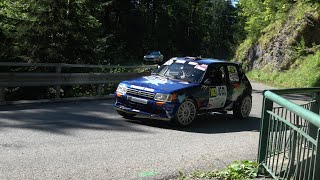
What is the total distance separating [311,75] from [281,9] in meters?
12.2

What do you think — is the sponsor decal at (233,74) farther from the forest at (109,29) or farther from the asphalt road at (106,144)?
the forest at (109,29)

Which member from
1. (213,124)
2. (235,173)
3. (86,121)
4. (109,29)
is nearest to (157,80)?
(213,124)

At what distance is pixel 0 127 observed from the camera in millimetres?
8500

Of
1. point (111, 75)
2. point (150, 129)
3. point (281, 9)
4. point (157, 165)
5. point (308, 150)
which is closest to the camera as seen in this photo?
point (308, 150)

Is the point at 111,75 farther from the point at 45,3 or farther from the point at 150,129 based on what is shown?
the point at 150,129

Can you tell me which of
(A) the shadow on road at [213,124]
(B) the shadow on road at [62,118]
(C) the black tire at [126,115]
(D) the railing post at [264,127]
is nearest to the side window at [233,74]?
(A) the shadow on road at [213,124]

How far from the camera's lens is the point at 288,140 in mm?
4707

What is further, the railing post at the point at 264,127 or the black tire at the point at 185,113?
the black tire at the point at 185,113

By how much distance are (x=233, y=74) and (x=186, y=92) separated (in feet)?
7.93

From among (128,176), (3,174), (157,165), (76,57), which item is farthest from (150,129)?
(76,57)

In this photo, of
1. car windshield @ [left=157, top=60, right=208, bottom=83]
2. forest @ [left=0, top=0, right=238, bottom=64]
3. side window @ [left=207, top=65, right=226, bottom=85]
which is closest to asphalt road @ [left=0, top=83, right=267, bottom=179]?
side window @ [left=207, top=65, right=226, bottom=85]

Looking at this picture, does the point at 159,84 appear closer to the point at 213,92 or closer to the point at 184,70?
the point at 184,70

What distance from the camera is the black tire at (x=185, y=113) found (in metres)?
9.97

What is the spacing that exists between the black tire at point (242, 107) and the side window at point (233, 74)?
0.55 metres
